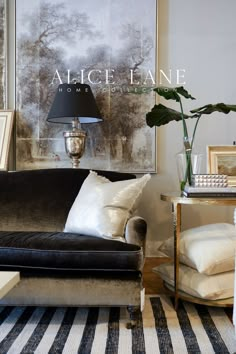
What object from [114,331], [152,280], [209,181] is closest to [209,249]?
[209,181]

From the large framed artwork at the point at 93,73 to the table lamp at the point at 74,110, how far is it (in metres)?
0.22

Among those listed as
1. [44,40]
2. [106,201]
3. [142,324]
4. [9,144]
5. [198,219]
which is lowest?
[142,324]

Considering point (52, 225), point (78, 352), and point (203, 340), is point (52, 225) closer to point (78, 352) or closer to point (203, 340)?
point (78, 352)

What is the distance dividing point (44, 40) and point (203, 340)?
Result: 2645mm

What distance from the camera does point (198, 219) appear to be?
3059 millimetres

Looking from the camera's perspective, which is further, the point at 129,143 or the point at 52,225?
the point at 129,143

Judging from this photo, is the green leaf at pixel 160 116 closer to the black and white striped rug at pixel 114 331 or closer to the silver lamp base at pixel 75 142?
the silver lamp base at pixel 75 142

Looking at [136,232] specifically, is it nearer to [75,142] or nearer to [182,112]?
[182,112]

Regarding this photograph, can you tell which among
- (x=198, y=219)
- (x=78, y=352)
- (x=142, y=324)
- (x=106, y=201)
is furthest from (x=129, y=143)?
(x=78, y=352)

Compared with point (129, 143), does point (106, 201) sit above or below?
below

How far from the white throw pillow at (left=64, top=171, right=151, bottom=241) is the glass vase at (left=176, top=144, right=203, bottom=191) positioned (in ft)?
1.19

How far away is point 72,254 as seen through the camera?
1771 mm

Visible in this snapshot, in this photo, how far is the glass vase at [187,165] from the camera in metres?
2.34

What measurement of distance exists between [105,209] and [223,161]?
51.8 inches
